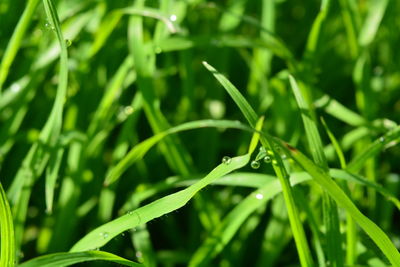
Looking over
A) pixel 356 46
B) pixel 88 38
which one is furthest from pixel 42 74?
pixel 356 46

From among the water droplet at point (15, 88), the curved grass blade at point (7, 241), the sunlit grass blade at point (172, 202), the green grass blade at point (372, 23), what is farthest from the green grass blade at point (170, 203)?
the green grass blade at point (372, 23)

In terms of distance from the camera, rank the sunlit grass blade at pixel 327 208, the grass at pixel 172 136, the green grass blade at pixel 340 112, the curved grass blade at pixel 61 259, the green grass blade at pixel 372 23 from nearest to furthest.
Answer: the curved grass blade at pixel 61 259 → the sunlit grass blade at pixel 327 208 → the grass at pixel 172 136 → the green grass blade at pixel 340 112 → the green grass blade at pixel 372 23

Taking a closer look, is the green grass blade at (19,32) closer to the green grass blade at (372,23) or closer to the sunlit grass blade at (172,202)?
the sunlit grass blade at (172,202)

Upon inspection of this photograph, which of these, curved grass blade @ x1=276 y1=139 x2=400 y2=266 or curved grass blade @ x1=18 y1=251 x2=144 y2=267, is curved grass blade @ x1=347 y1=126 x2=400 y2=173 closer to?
curved grass blade @ x1=276 y1=139 x2=400 y2=266

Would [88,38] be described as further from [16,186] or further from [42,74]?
[16,186]

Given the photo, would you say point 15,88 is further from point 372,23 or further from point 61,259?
point 372,23

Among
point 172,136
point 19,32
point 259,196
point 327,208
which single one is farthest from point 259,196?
point 19,32

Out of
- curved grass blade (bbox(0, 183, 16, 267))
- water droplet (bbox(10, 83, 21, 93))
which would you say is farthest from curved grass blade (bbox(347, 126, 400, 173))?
water droplet (bbox(10, 83, 21, 93))

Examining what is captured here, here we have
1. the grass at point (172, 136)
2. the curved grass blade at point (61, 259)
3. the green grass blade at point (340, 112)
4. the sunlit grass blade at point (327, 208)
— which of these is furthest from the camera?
the green grass blade at point (340, 112)
